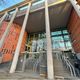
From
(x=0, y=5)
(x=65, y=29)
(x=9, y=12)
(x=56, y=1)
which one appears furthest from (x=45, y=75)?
(x=9, y=12)

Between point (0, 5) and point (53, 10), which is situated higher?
point (53, 10)

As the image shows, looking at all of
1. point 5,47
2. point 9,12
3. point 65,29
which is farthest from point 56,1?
point 5,47

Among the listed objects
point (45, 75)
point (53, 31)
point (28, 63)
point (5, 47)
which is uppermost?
point (53, 31)

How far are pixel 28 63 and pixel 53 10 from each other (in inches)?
286

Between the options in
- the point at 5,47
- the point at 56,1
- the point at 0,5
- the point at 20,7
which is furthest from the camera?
the point at 20,7

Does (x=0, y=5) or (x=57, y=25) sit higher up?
(x=57, y=25)

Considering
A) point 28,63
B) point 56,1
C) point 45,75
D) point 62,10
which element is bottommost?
point 45,75

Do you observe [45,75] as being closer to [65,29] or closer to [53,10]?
[53,10]

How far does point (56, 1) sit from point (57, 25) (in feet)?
12.3

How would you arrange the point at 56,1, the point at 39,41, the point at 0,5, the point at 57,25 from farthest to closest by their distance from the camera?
the point at 39,41, the point at 57,25, the point at 56,1, the point at 0,5

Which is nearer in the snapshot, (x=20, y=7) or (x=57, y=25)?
(x=20, y=7)

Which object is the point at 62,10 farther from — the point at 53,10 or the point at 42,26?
the point at 42,26

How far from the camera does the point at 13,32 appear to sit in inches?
479

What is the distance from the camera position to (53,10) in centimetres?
1026
